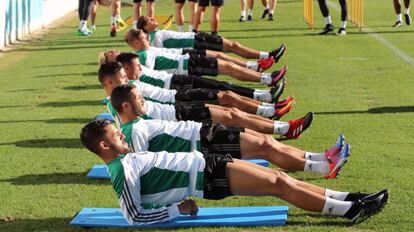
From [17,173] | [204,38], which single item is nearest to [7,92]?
[204,38]

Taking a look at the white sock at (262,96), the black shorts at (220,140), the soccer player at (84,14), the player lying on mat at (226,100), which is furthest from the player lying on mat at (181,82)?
the soccer player at (84,14)

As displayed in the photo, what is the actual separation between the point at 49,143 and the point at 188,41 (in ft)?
11.0

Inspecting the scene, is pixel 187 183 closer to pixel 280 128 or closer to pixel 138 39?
pixel 280 128

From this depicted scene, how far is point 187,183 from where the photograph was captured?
16.4 ft

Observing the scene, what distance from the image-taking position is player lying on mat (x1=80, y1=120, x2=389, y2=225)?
491 cm

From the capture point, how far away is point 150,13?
15055mm

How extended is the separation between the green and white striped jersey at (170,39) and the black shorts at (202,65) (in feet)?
3.30

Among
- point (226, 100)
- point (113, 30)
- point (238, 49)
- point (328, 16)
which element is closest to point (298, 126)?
point (226, 100)

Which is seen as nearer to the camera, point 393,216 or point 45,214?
point 393,216

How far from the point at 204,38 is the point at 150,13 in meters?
4.38

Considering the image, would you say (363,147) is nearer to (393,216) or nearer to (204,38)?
(393,216)

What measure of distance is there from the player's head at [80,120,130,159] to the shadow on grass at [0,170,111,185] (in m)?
1.39

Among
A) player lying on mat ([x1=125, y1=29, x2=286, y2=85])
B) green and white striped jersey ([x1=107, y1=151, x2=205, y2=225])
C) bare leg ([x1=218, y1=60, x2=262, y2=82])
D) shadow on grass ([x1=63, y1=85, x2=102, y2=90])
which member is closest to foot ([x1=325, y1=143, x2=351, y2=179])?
green and white striped jersey ([x1=107, y1=151, x2=205, y2=225])

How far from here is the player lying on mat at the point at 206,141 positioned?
18.6ft
